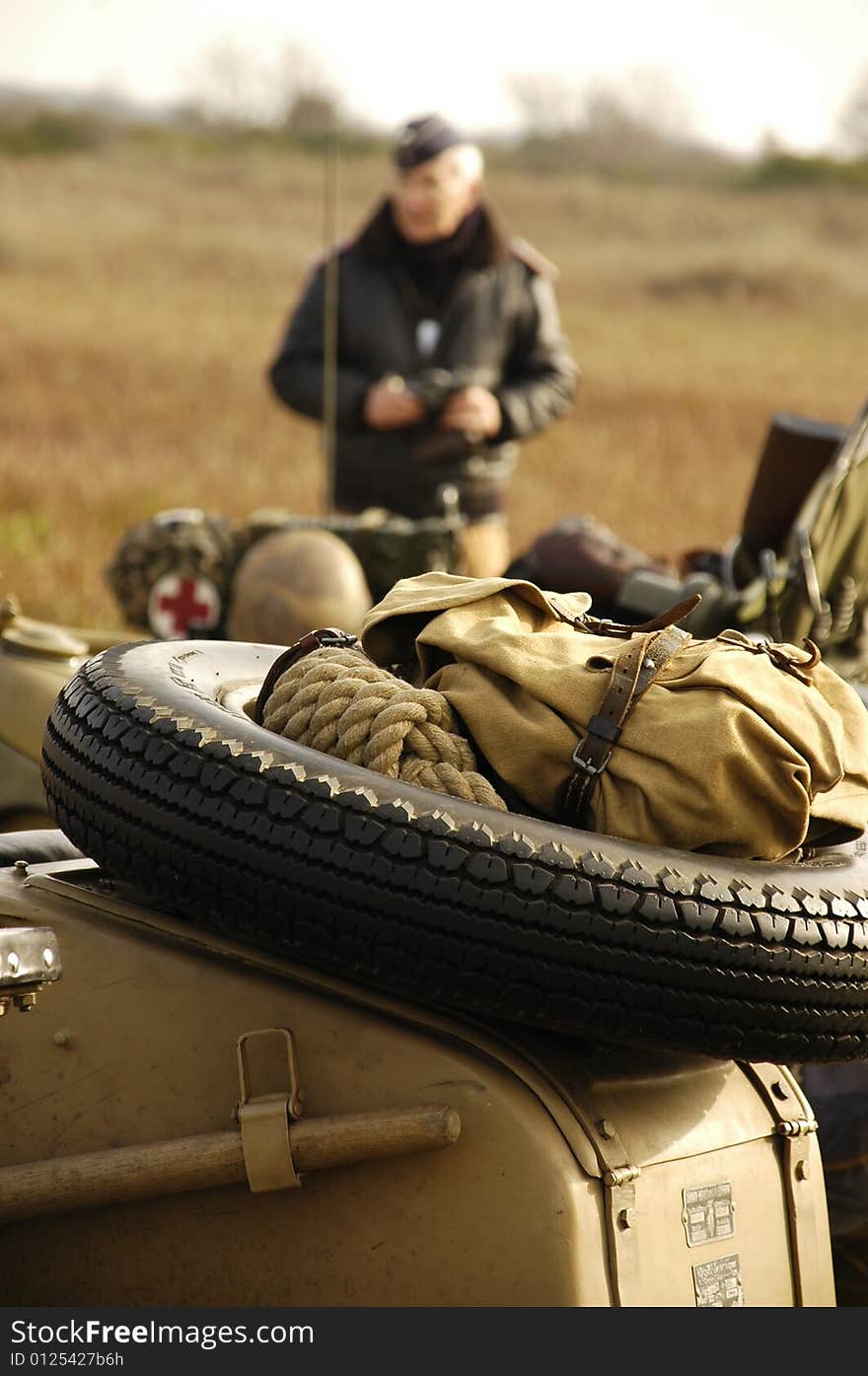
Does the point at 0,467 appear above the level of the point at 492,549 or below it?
above

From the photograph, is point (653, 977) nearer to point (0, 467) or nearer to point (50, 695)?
point (50, 695)

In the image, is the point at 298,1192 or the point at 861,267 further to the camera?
the point at 861,267

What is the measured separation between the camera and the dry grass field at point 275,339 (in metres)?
11.8

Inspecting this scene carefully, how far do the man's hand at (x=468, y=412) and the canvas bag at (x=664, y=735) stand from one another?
14.2ft

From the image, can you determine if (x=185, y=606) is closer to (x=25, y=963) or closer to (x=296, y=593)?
(x=296, y=593)

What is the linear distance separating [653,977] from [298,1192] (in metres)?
0.55

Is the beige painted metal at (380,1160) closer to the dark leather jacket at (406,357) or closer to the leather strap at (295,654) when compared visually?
the leather strap at (295,654)

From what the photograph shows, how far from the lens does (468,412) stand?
21.4 feet

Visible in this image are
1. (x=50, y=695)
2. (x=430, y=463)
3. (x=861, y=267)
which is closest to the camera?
(x=50, y=695)

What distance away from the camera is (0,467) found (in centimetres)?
1143

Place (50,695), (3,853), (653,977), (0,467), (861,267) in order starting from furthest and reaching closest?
(861,267) → (0,467) → (50,695) → (3,853) → (653,977)

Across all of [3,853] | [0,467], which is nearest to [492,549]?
[3,853]

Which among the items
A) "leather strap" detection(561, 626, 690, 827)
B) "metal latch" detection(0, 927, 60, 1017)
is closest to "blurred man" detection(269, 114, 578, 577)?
"leather strap" detection(561, 626, 690, 827)

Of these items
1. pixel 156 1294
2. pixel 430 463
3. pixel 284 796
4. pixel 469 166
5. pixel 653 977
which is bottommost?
pixel 156 1294
